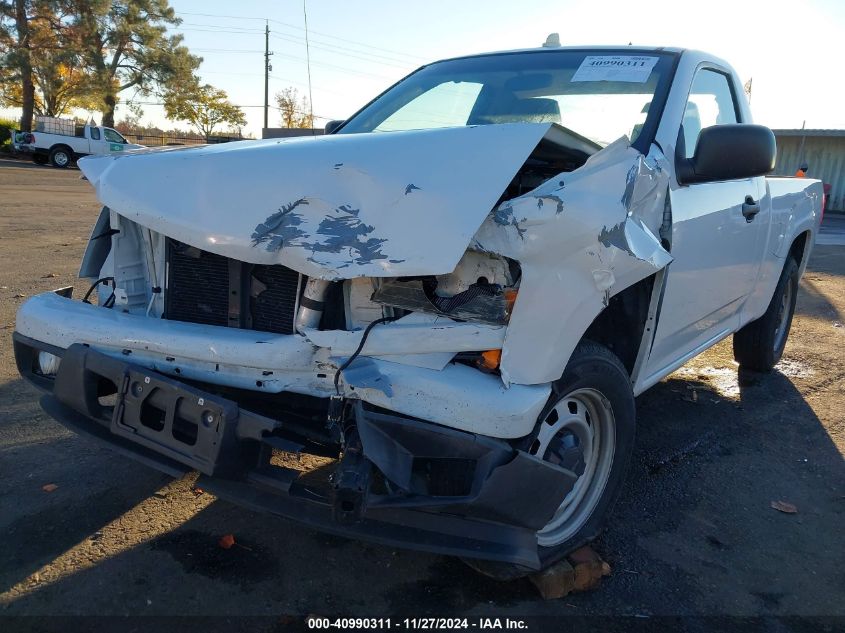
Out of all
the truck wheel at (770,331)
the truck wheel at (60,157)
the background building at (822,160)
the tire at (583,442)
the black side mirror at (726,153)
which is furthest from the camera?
the truck wheel at (60,157)

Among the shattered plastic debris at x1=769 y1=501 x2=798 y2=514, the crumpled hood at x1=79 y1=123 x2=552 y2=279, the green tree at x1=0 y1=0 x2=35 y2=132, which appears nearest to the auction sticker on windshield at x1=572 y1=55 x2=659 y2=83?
the crumpled hood at x1=79 y1=123 x2=552 y2=279

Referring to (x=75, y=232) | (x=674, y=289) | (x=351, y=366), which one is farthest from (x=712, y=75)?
(x=75, y=232)

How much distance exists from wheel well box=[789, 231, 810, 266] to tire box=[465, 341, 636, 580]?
3.29 metres

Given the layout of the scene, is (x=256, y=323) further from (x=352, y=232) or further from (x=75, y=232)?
(x=75, y=232)

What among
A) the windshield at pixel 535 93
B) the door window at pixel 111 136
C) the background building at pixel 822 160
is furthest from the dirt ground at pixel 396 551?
the door window at pixel 111 136

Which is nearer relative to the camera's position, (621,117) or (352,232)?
(352,232)

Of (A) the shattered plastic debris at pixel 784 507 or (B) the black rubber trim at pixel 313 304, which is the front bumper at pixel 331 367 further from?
(A) the shattered plastic debris at pixel 784 507

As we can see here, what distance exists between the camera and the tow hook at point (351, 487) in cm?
206

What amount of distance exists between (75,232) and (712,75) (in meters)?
9.73

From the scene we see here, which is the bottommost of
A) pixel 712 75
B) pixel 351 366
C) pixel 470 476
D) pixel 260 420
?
pixel 470 476

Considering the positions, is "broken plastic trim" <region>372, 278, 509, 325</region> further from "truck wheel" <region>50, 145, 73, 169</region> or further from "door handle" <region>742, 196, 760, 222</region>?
"truck wheel" <region>50, 145, 73, 169</region>

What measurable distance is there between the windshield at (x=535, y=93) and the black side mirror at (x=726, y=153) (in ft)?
0.92

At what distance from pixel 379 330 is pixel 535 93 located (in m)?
1.99

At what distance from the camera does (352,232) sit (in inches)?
86.0
